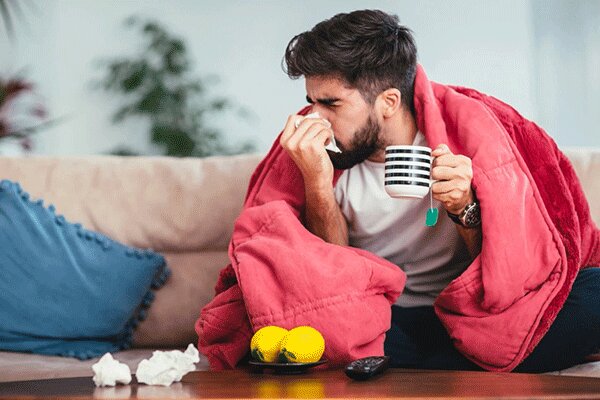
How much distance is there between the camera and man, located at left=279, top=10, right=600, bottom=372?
5.27 ft

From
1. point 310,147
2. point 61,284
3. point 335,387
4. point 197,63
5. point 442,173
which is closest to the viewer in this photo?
point 335,387

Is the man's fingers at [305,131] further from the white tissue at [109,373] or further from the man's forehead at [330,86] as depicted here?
the white tissue at [109,373]

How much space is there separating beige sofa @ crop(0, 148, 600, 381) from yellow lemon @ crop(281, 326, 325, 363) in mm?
761

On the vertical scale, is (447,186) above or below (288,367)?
above

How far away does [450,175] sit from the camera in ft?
5.05

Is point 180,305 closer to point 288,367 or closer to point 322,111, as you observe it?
point 322,111

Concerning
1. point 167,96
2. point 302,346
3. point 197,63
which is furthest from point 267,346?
point 197,63

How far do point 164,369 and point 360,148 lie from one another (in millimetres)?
804

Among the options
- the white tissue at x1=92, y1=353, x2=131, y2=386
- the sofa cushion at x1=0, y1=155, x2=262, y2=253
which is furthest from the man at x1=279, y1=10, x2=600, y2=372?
the white tissue at x1=92, y1=353, x2=131, y2=386

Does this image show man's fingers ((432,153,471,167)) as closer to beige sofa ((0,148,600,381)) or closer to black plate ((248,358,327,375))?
black plate ((248,358,327,375))

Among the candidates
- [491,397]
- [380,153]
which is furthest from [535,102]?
[491,397]

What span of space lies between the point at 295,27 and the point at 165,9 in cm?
78

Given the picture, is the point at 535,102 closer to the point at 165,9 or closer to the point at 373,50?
the point at 165,9

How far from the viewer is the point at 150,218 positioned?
2.15m
